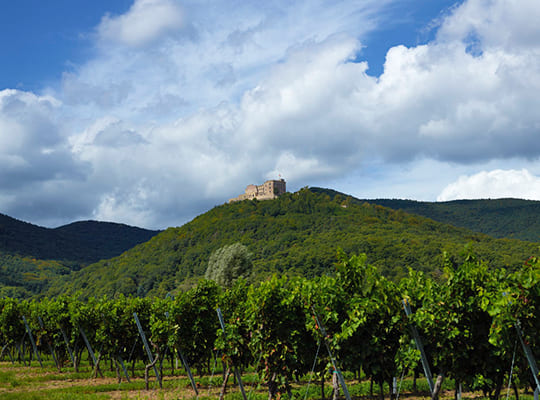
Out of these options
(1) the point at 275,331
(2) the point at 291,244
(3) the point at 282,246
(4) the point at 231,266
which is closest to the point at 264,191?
(2) the point at 291,244

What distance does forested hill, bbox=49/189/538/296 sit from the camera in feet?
304

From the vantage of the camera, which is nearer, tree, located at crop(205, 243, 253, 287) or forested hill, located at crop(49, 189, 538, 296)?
tree, located at crop(205, 243, 253, 287)

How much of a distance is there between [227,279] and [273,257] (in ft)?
168

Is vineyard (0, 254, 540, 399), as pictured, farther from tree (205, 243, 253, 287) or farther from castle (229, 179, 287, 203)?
castle (229, 179, 287, 203)

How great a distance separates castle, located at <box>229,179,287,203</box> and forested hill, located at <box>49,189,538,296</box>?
490 inches

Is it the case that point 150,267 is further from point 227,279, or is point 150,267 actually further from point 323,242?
point 227,279

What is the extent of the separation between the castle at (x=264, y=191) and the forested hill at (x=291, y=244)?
1244cm

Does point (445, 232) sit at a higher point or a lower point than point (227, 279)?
higher

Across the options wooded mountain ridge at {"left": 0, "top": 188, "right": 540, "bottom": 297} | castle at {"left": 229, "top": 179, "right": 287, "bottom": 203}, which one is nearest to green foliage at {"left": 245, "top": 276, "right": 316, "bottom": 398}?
wooded mountain ridge at {"left": 0, "top": 188, "right": 540, "bottom": 297}

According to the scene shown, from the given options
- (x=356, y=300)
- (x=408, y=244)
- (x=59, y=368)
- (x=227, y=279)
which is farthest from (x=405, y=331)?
(x=408, y=244)

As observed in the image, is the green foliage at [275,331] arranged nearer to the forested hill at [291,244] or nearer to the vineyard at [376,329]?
the vineyard at [376,329]

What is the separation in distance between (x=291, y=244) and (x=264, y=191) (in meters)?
61.0

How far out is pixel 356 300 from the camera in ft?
34.7

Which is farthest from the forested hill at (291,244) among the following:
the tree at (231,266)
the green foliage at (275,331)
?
the green foliage at (275,331)
